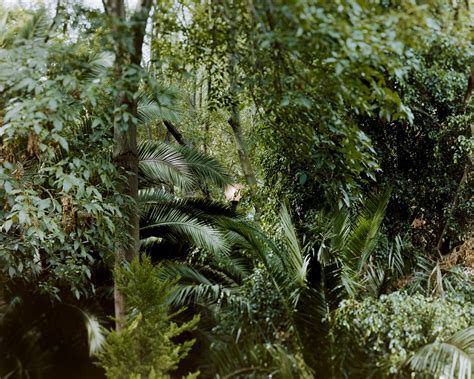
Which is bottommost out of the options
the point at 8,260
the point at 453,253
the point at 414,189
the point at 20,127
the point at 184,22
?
the point at 453,253

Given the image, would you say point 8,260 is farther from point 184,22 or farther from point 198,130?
point 198,130

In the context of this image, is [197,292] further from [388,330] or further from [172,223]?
[388,330]

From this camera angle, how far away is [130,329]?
3.75 m

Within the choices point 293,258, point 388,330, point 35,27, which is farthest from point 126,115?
point 388,330

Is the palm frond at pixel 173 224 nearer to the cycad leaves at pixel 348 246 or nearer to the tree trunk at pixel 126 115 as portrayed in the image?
the tree trunk at pixel 126 115

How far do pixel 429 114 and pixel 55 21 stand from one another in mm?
3448

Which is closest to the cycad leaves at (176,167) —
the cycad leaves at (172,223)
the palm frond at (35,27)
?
the cycad leaves at (172,223)

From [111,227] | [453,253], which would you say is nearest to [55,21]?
[111,227]

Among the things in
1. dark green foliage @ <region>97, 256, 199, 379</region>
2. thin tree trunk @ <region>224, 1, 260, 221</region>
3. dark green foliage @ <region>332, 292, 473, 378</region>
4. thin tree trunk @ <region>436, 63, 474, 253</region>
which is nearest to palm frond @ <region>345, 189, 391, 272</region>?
dark green foliage @ <region>332, 292, 473, 378</region>

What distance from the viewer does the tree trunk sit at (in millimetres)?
3791

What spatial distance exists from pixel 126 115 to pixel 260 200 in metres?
2.79

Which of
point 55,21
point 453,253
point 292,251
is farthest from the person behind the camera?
point 453,253

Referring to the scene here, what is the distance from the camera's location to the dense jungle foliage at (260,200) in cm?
385

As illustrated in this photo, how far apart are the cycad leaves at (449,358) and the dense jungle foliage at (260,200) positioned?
0.01 metres
